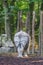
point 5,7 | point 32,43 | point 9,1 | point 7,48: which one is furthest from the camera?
point 9,1

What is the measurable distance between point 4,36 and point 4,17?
85 cm

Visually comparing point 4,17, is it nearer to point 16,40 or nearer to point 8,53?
point 8,53

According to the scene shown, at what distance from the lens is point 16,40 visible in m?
10.0

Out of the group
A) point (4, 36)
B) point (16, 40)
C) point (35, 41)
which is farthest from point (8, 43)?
point (16, 40)

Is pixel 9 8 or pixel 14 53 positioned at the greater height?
pixel 9 8

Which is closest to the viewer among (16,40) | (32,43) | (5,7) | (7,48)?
(16,40)

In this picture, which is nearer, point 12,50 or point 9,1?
point 12,50

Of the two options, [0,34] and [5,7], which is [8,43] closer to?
[0,34]

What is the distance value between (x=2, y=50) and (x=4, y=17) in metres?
1.55

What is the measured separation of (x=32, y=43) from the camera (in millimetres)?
11016

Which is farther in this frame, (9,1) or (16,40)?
(9,1)

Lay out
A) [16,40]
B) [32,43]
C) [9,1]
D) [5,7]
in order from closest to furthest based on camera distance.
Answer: [16,40], [32,43], [5,7], [9,1]

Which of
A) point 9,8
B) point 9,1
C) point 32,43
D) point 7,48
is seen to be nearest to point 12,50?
point 7,48

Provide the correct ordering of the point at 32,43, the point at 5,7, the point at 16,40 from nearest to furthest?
the point at 16,40
the point at 32,43
the point at 5,7
